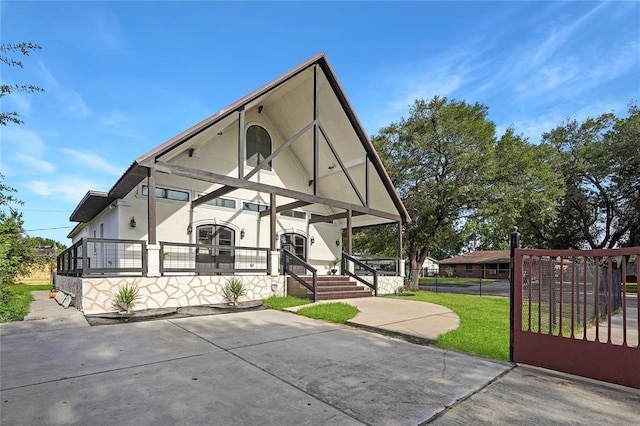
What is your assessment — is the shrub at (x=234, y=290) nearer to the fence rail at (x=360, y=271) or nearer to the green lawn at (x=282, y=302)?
the green lawn at (x=282, y=302)

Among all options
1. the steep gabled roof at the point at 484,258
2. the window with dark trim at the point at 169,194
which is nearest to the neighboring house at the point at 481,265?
the steep gabled roof at the point at 484,258

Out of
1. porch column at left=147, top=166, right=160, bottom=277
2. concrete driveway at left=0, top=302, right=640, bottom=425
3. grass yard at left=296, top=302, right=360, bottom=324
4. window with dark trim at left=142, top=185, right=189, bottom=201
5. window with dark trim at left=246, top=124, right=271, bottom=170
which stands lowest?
grass yard at left=296, top=302, right=360, bottom=324

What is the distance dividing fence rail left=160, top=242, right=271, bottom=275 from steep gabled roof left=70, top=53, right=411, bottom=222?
2.21 meters

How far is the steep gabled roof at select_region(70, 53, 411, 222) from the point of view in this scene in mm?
8656

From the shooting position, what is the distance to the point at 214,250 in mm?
12062

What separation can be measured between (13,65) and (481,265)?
47.5 m

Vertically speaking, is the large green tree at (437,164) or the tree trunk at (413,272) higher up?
the large green tree at (437,164)

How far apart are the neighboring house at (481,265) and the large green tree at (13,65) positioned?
43.2 meters

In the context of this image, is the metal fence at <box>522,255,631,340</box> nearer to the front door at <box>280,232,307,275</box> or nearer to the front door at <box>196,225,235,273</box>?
the front door at <box>196,225,235,273</box>

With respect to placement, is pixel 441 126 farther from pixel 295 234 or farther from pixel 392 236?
pixel 295 234

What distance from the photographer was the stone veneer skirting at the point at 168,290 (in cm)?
776

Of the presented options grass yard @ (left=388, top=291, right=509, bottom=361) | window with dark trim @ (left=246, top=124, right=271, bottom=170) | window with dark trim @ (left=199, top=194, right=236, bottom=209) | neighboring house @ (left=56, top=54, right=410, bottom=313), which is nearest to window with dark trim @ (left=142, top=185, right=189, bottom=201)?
neighboring house @ (left=56, top=54, right=410, bottom=313)

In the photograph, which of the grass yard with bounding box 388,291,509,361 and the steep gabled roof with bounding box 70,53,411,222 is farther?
the steep gabled roof with bounding box 70,53,411,222

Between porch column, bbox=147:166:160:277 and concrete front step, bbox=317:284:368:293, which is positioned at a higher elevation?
porch column, bbox=147:166:160:277
